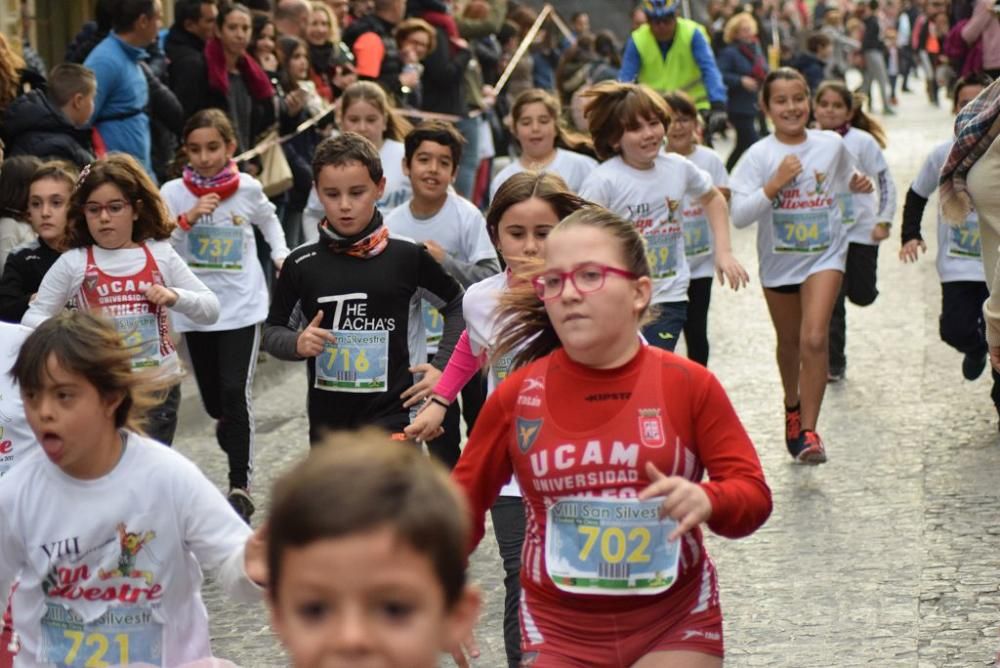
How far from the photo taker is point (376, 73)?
46.7 ft

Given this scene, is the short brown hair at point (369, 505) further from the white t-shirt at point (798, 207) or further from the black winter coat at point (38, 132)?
the black winter coat at point (38, 132)

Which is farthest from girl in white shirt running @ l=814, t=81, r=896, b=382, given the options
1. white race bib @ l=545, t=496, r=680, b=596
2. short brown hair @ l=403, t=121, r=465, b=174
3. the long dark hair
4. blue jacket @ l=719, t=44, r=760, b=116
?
blue jacket @ l=719, t=44, r=760, b=116

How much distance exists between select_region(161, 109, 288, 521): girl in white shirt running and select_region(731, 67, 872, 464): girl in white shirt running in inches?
90.4

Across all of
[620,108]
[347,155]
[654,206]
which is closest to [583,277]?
[347,155]

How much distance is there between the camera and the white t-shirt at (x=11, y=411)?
5.34 meters

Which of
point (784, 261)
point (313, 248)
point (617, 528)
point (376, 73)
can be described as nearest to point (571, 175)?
point (784, 261)

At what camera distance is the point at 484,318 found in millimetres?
5684

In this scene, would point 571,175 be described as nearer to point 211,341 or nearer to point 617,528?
point 211,341

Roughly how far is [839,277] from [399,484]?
714 centimetres

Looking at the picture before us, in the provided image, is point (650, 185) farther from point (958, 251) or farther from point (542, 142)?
point (958, 251)

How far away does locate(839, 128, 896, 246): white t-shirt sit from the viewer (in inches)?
416

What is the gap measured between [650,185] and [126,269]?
100.0 inches

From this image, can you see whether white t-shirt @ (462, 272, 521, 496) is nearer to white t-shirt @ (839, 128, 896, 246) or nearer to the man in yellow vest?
white t-shirt @ (839, 128, 896, 246)

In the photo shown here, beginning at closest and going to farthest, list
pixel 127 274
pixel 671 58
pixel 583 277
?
pixel 583 277
pixel 127 274
pixel 671 58
